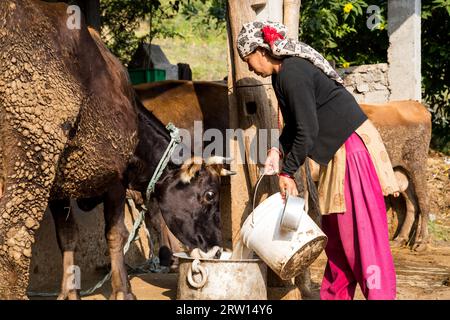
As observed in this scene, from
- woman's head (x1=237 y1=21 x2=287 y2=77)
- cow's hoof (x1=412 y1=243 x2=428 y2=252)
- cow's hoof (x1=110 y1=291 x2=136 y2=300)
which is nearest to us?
woman's head (x1=237 y1=21 x2=287 y2=77)

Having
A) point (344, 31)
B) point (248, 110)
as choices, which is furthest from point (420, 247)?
point (248, 110)

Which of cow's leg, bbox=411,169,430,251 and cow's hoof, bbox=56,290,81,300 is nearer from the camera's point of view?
cow's hoof, bbox=56,290,81,300

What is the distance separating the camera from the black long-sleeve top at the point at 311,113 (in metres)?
4.33

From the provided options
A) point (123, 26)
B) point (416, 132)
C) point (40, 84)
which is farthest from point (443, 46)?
point (40, 84)

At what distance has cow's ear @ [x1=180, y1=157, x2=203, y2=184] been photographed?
6211 millimetres

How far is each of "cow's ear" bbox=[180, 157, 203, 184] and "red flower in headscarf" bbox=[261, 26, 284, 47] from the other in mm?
1916

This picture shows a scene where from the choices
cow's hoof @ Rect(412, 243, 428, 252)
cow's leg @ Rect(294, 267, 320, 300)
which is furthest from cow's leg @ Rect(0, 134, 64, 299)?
cow's hoof @ Rect(412, 243, 428, 252)

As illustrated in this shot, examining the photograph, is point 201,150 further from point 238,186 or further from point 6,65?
point 6,65

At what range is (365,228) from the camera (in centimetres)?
452

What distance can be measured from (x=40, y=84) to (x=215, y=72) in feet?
57.3

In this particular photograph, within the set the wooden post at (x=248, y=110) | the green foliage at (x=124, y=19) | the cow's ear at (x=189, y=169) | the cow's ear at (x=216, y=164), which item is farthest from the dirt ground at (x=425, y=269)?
the green foliage at (x=124, y=19)

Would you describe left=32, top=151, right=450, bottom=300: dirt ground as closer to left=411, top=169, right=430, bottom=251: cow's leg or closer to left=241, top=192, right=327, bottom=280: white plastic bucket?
left=411, top=169, right=430, bottom=251: cow's leg

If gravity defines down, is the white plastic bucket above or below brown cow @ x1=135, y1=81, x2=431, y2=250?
below

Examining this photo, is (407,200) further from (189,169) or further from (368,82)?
(189,169)
